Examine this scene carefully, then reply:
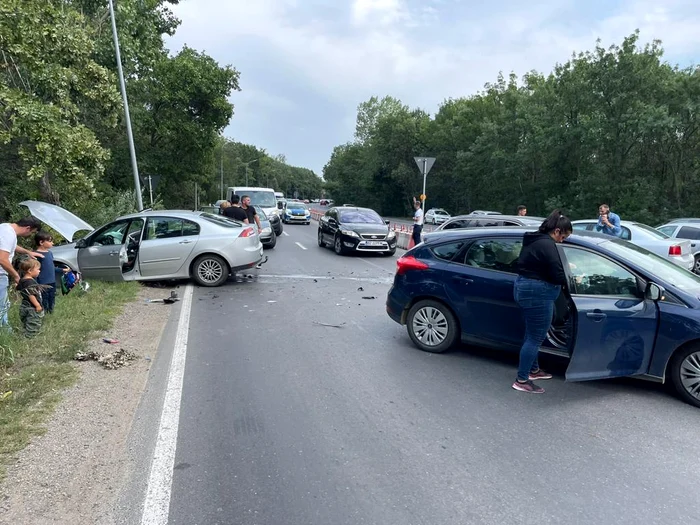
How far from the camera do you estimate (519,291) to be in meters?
4.81

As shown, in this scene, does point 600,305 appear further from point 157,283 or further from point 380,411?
point 157,283

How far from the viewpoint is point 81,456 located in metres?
3.65

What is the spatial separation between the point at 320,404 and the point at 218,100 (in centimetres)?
2514

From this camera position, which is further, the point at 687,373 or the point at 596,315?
the point at 596,315

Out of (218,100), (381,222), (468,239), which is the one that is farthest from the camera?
(218,100)

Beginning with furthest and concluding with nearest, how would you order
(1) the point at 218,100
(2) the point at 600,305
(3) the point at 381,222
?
(1) the point at 218,100 → (3) the point at 381,222 → (2) the point at 600,305

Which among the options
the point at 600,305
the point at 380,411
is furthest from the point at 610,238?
the point at 380,411

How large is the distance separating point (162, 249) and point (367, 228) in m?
7.69

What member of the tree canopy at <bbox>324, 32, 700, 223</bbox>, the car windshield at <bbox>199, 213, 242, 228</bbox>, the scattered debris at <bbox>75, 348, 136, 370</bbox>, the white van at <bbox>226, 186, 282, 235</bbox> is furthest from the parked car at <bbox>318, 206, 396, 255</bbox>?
the tree canopy at <bbox>324, 32, 700, 223</bbox>

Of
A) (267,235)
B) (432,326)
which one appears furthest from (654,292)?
(267,235)

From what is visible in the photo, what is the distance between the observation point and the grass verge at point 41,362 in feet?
13.0

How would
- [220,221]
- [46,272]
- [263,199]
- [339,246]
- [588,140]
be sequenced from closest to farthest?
1. [46,272]
2. [220,221]
3. [339,246]
4. [263,199]
5. [588,140]

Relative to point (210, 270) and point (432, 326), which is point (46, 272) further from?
point (432, 326)

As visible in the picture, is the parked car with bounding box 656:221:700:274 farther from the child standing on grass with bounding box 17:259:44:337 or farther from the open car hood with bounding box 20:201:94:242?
the child standing on grass with bounding box 17:259:44:337
